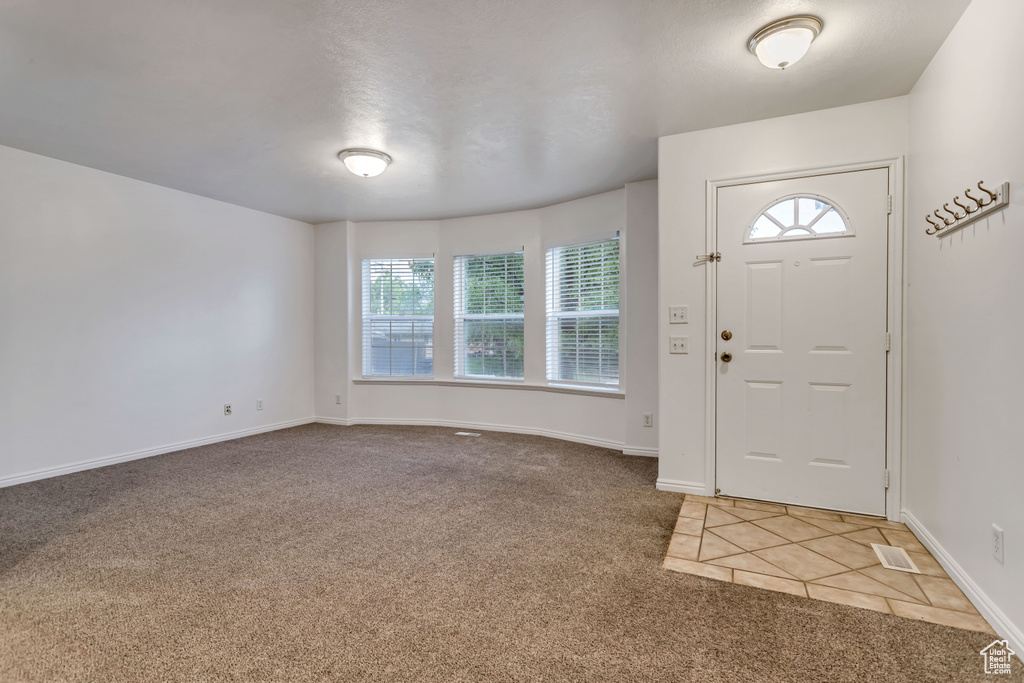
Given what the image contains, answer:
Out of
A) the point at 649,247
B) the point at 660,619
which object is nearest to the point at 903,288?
the point at 649,247

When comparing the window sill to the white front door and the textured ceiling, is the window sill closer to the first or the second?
the white front door

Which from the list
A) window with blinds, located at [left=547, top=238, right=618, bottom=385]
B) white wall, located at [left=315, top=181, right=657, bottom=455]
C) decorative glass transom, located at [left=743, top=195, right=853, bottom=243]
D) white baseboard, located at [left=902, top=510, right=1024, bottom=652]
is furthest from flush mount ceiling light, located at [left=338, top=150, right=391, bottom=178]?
white baseboard, located at [left=902, top=510, right=1024, bottom=652]

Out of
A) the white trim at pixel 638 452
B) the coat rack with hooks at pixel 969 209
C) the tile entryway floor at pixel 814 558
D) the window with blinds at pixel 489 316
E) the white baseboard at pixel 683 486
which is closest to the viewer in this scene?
the coat rack with hooks at pixel 969 209

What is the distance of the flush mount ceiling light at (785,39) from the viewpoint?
2.06 m

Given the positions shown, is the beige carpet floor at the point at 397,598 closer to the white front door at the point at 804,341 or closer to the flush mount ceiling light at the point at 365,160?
the white front door at the point at 804,341

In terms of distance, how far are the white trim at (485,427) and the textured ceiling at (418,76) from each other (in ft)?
8.35

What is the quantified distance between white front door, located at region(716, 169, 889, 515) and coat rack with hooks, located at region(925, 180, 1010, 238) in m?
0.46

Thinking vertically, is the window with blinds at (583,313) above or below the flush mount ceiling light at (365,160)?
below

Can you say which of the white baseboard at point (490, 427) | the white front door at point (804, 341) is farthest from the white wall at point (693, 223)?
the white baseboard at point (490, 427)

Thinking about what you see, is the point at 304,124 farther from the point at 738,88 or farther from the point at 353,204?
the point at 738,88

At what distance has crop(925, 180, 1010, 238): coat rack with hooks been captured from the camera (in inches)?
67.1

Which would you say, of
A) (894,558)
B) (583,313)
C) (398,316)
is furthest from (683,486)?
(398,316)

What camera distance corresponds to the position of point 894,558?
2.26m

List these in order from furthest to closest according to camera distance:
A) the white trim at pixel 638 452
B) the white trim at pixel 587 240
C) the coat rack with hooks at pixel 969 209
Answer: the white trim at pixel 587 240 → the white trim at pixel 638 452 → the coat rack with hooks at pixel 969 209
